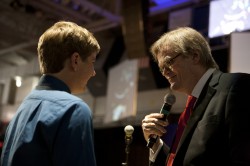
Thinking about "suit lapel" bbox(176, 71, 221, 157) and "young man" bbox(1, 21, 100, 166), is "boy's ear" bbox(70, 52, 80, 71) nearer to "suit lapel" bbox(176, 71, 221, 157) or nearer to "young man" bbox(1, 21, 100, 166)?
"young man" bbox(1, 21, 100, 166)

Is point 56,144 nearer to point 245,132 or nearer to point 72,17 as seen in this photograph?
point 245,132

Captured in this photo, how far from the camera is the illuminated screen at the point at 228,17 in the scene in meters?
4.93

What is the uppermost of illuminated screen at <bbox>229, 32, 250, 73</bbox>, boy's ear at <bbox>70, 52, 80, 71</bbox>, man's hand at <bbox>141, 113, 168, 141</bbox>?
illuminated screen at <bbox>229, 32, 250, 73</bbox>

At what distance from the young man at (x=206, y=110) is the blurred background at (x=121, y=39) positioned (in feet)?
7.57

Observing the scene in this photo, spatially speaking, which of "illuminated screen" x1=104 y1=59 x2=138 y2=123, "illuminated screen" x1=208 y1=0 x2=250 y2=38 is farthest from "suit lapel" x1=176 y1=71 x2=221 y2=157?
"illuminated screen" x1=104 y1=59 x2=138 y2=123

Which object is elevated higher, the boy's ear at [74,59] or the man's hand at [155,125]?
the boy's ear at [74,59]

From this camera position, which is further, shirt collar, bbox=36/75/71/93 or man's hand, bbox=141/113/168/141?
man's hand, bbox=141/113/168/141

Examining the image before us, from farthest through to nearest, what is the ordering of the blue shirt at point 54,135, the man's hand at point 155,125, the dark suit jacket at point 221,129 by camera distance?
the man's hand at point 155,125
the dark suit jacket at point 221,129
the blue shirt at point 54,135

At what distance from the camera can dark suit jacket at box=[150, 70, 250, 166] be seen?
5.35 feet

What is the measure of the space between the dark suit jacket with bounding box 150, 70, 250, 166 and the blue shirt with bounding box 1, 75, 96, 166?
54 centimetres

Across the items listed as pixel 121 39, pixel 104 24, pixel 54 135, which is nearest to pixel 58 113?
pixel 54 135

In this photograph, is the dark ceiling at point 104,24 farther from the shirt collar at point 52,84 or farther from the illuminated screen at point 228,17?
the shirt collar at point 52,84

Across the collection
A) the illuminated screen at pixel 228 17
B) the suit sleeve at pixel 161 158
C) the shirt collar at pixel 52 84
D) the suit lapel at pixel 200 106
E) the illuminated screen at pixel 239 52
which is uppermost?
the illuminated screen at pixel 228 17

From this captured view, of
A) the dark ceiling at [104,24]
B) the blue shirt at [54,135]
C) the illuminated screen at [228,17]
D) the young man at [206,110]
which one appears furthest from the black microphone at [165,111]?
the dark ceiling at [104,24]
